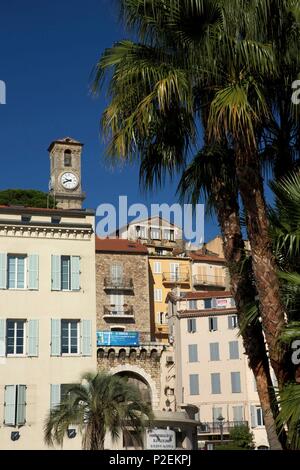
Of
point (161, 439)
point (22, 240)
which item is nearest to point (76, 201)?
point (22, 240)

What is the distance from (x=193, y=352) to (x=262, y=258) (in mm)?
60535

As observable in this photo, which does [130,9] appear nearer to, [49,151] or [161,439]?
[161,439]

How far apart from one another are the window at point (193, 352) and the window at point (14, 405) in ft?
122

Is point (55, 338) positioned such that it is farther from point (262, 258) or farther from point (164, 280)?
point (164, 280)

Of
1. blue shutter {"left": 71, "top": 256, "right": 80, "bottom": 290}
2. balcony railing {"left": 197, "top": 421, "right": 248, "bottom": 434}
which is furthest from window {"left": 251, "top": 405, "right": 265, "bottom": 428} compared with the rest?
blue shutter {"left": 71, "top": 256, "right": 80, "bottom": 290}

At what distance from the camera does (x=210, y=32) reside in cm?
1093

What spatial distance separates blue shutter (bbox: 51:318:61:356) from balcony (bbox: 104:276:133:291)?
45.3 metres

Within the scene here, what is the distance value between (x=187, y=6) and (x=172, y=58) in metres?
0.86

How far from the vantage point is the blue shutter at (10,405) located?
33.6 meters

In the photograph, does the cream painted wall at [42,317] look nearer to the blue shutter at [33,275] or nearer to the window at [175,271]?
the blue shutter at [33,275]

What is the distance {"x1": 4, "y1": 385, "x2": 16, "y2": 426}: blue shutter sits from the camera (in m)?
33.6

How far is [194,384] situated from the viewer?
2744 inches

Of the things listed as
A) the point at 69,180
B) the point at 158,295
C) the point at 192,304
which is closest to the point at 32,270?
the point at 192,304

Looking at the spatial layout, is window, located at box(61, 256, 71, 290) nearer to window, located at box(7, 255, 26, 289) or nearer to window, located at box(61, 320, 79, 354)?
window, located at box(61, 320, 79, 354)
